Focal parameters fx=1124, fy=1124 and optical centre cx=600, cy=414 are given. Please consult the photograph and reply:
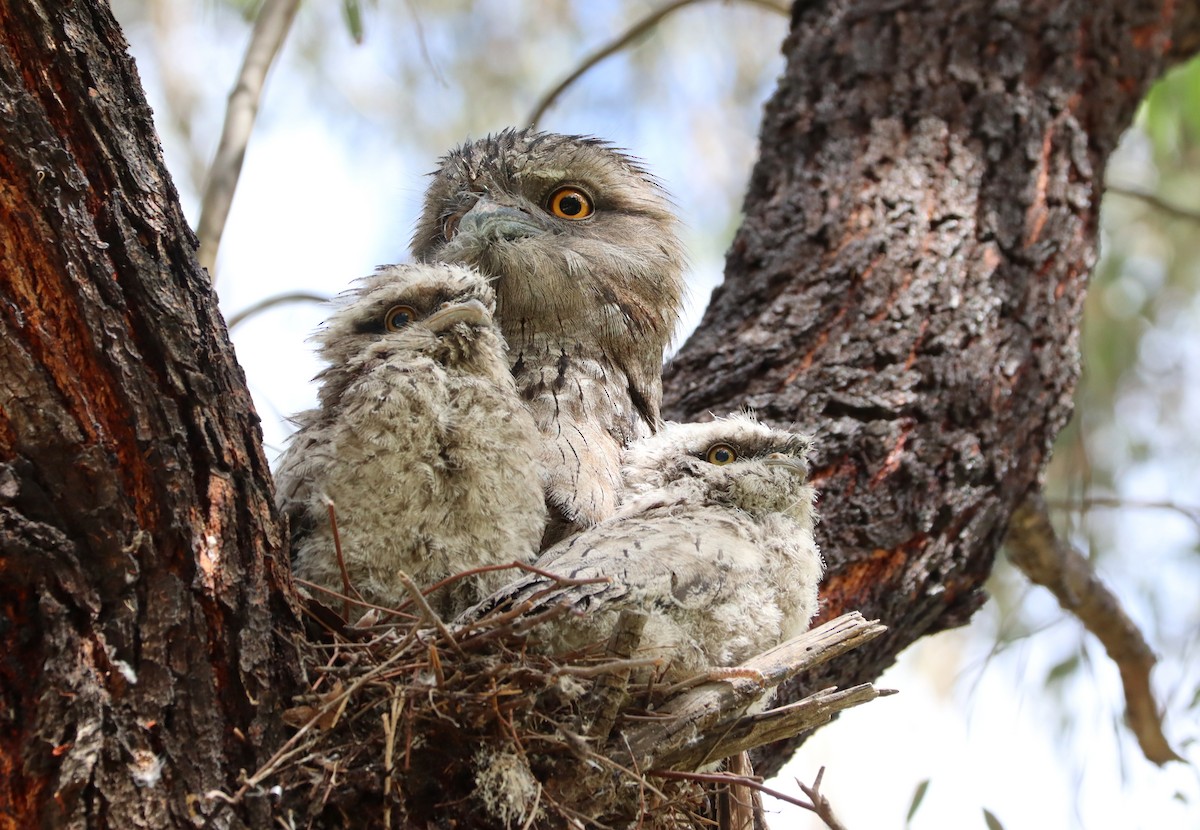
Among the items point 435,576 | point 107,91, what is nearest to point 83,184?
point 107,91

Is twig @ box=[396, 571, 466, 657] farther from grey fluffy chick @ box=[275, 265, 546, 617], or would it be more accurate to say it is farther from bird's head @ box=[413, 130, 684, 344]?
bird's head @ box=[413, 130, 684, 344]

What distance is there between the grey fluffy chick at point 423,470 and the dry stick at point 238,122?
0.91 m

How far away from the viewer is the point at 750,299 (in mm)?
3459

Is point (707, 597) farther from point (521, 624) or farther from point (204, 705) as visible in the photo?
point (204, 705)

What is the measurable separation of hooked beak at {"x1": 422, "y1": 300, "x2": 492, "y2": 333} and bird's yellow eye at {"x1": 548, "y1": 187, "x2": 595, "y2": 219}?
41.0 inches

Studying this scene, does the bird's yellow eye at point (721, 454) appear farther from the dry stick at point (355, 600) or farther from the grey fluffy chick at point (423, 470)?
the dry stick at point (355, 600)

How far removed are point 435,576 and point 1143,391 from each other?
19.6 feet

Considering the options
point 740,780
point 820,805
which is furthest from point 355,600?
point 820,805

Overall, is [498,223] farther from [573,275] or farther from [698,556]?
[698,556]

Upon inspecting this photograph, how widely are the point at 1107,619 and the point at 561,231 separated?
7.92ft

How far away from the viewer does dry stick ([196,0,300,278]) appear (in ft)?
9.62

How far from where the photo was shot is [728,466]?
254cm

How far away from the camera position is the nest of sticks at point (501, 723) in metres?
1.67

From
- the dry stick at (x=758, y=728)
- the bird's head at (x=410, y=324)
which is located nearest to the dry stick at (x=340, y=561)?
the bird's head at (x=410, y=324)
